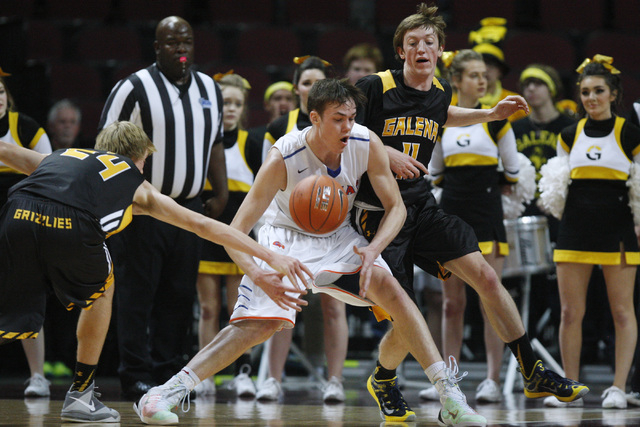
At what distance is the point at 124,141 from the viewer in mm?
3809

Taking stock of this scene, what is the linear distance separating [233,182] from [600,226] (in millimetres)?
2415

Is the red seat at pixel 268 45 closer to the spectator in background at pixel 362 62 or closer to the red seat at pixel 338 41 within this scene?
the red seat at pixel 338 41

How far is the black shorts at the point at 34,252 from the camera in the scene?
3.40 metres

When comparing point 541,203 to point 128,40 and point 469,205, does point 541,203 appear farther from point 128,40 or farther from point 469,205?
point 128,40

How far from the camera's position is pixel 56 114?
21.5 feet

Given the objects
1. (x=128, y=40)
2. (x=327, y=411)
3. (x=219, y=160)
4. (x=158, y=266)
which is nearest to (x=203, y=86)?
(x=219, y=160)

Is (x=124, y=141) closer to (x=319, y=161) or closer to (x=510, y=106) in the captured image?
(x=319, y=161)

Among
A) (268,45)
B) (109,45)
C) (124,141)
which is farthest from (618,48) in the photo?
(124,141)

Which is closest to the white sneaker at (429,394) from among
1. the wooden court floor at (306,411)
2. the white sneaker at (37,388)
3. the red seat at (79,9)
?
the wooden court floor at (306,411)

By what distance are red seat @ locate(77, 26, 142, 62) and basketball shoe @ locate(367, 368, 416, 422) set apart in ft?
18.8

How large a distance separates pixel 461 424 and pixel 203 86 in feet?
8.79

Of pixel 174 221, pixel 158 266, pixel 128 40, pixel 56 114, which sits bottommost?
pixel 158 266

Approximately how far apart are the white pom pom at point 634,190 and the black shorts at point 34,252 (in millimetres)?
3150

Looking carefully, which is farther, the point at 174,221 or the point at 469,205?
the point at 469,205
